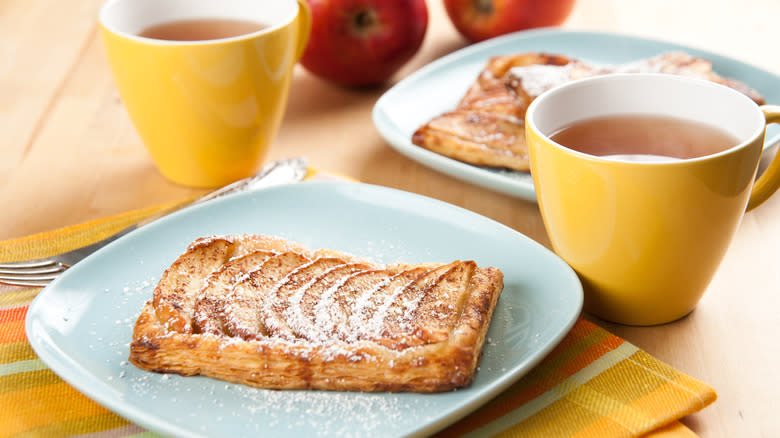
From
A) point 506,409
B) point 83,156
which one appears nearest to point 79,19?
point 83,156

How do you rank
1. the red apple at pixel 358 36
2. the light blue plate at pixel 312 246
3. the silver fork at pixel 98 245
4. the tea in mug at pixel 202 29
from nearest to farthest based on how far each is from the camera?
the light blue plate at pixel 312 246
the silver fork at pixel 98 245
the tea in mug at pixel 202 29
the red apple at pixel 358 36

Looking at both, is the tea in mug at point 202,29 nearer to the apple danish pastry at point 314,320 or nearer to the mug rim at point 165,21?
the mug rim at point 165,21

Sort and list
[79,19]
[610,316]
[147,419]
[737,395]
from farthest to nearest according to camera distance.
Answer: [79,19], [610,316], [737,395], [147,419]

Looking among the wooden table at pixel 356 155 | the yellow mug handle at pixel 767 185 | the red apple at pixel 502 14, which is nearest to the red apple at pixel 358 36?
the wooden table at pixel 356 155

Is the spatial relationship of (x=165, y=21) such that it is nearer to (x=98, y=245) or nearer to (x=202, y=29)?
(x=202, y=29)

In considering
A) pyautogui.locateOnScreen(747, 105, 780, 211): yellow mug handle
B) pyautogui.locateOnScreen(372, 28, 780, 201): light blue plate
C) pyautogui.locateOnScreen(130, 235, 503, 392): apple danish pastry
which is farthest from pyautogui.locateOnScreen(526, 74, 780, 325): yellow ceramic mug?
pyautogui.locateOnScreen(372, 28, 780, 201): light blue plate

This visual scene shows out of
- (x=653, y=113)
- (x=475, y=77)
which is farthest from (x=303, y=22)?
(x=653, y=113)

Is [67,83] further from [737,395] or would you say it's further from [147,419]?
[737,395]
